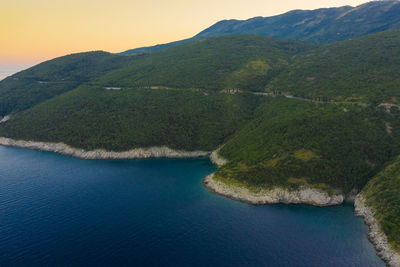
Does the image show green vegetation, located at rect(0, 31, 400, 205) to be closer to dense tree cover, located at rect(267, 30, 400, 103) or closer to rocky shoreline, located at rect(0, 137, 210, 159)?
dense tree cover, located at rect(267, 30, 400, 103)

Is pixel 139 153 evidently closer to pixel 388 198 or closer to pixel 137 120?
pixel 137 120

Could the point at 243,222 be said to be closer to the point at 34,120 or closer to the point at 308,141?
the point at 308,141

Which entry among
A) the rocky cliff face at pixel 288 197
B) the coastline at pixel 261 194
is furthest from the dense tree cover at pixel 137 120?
the rocky cliff face at pixel 288 197

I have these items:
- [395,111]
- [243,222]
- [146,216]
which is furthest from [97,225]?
[395,111]

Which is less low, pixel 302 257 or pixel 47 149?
pixel 47 149

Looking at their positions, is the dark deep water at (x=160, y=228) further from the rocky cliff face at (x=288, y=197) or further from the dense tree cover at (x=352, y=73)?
the dense tree cover at (x=352, y=73)

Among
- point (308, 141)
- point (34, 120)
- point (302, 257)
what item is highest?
point (34, 120)

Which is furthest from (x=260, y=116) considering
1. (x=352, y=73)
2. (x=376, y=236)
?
(x=376, y=236)
